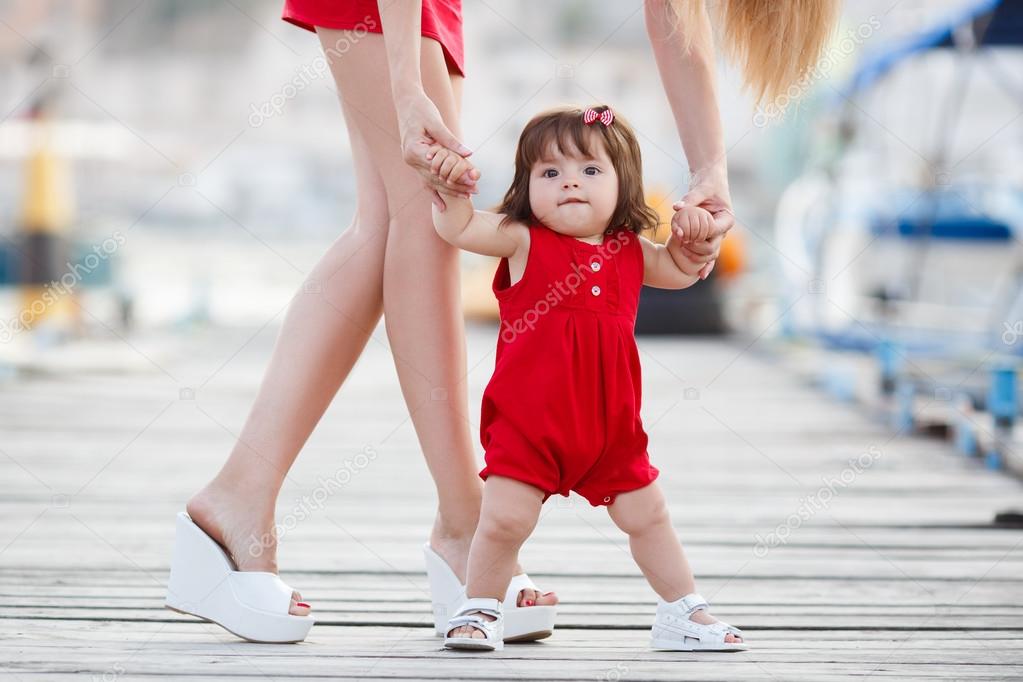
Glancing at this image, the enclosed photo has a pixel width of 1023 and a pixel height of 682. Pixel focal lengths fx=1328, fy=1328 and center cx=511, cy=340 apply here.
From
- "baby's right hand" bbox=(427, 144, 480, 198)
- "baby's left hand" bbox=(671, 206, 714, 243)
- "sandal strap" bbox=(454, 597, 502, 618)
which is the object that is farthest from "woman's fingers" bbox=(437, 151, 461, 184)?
"sandal strap" bbox=(454, 597, 502, 618)

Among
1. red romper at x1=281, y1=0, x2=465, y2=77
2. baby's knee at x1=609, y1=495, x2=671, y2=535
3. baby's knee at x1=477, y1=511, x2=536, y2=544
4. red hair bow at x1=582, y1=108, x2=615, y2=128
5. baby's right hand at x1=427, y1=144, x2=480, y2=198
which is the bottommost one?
baby's knee at x1=477, y1=511, x2=536, y2=544

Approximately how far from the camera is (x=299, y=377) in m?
1.72

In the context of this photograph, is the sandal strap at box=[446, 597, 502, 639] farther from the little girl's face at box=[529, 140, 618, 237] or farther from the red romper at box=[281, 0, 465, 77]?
the red romper at box=[281, 0, 465, 77]

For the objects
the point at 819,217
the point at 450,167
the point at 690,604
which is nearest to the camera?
the point at 450,167

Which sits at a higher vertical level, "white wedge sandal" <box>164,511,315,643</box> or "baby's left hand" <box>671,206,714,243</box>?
"baby's left hand" <box>671,206,714,243</box>

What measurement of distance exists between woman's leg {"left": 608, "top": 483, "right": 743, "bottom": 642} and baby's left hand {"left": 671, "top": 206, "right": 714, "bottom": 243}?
0.31 m

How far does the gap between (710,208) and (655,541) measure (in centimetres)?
42

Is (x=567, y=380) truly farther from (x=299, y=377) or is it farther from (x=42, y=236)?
(x=42, y=236)

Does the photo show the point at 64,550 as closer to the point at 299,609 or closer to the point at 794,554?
the point at 299,609

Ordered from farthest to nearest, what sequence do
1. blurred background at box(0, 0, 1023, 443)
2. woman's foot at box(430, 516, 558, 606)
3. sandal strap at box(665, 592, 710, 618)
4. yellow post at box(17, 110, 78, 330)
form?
yellow post at box(17, 110, 78, 330)
blurred background at box(0, 0, 1023, 443)
woman's foot at box(430, 516, 558, 606)
sandal strap at box(665, 592, 710, 618)

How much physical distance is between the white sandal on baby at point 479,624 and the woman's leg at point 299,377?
0.26 meters

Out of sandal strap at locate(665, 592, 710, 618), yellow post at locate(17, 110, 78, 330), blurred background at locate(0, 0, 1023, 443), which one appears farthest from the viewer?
yellow post at locate(17, 110, 78, 330)

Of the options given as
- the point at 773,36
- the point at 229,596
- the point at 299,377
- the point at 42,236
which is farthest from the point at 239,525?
the point at 42,236

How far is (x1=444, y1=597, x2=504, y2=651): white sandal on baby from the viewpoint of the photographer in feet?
5.12
